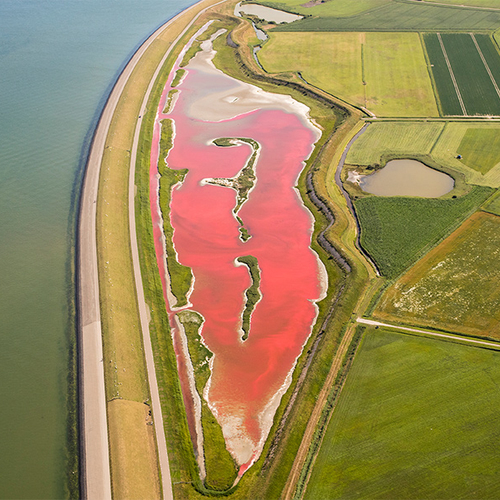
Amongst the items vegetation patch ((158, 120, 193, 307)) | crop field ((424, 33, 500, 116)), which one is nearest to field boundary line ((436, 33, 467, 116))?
crop field ((424, 33, 500, 116))

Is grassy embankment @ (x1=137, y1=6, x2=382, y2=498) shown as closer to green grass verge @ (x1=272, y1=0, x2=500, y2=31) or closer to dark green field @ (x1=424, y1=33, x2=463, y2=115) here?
dark green field @ (x1=424, y1=33, x2=463, y2=115)

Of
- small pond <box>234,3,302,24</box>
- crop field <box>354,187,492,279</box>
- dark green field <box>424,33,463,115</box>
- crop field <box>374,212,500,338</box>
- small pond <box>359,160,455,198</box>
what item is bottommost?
crop field <box>374,212,500,338</box>

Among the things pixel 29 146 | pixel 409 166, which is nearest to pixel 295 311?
pixel 409 166

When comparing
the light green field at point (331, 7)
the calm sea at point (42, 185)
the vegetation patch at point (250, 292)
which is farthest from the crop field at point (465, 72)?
the calm sea at point (42, 185)

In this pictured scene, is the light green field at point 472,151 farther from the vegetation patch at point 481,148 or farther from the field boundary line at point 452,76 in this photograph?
the field boundary line at point 452,76

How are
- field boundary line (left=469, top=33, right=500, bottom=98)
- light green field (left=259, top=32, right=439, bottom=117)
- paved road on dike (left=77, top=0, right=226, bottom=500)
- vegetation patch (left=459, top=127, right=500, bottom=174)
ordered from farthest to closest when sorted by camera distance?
field boundary line (left=469, top=33, right=500, bottom=98), light green field (left=259, top=32, right=439, bottom=117), vegetation patch (left=459, top=127, right=500, bottom=174), paved road on dike (left=77, top=0, right=226, bottom=500)
